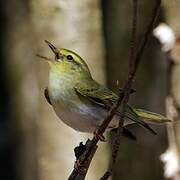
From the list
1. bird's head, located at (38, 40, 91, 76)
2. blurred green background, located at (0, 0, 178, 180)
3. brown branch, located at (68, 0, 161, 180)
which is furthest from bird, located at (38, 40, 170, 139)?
blurred green background, located at (0, 0, 178, 180)

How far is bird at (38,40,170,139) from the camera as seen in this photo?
164 inches

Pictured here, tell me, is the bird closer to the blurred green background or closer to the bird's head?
the bird's head

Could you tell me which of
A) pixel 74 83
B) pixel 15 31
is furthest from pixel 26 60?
pixel 74 83

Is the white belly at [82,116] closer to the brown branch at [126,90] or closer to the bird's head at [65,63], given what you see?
the bird's head at [65,63]

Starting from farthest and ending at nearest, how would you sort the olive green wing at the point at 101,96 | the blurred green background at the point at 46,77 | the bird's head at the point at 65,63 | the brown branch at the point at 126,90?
the blurred green background at the point at 46,77, the bird's head at the point at 65,63, the olive green wing at the point at 101,96, the brown branch at the point at 126,90

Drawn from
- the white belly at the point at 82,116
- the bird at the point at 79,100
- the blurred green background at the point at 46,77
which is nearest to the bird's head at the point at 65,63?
the bird at the point at 79,100

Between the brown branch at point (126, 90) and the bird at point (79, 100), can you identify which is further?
the bird at point (79, 100)

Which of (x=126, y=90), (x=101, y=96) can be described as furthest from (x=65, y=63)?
(x=126, y=90)

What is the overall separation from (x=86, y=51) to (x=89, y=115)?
1949mm

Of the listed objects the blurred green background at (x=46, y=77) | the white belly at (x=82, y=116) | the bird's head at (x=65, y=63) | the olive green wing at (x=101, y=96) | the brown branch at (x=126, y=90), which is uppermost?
the blurred green background at (x=46, y=77)

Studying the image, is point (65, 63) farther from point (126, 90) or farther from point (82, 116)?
point (126, 90)

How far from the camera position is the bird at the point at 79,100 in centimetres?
417

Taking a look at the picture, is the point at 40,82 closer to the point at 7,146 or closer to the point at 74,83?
the point at 74,83

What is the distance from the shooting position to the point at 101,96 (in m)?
4.24
